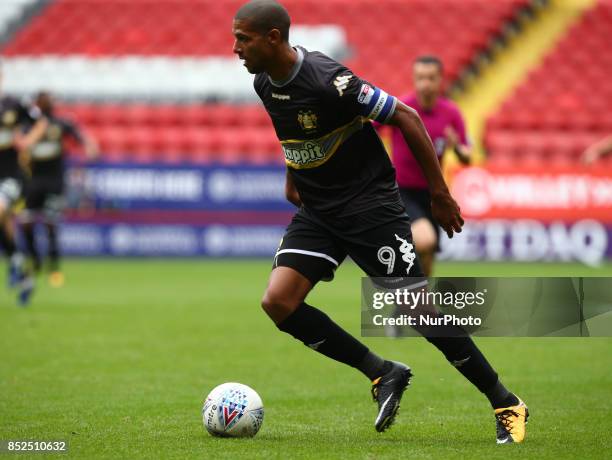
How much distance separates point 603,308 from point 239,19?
7.45ft

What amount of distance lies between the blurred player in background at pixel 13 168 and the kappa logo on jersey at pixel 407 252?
26.2 ft

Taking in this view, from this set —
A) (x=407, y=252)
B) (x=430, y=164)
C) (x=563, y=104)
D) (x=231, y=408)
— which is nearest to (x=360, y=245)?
(x=407, y=252)

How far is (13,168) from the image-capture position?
45.5 feet

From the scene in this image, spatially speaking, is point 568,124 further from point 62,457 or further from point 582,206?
point 62,457

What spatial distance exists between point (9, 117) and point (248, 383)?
7610 mm

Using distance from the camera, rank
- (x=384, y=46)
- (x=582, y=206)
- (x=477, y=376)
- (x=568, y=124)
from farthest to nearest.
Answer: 1. (x=384, y=46)
2. (x=568, y=124)
3. (x=582, y=206)
4. (x=477, y=376)

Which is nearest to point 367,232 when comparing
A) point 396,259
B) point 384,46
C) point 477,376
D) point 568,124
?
point 396,259

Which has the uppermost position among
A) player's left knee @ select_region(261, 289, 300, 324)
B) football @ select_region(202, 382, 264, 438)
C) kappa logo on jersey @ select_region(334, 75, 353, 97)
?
kappa logo on jersey @ select_region(334, 75, 353, 97)

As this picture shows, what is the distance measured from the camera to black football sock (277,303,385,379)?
578cm

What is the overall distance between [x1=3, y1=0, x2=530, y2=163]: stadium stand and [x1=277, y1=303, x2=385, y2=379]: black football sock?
53.0 ft

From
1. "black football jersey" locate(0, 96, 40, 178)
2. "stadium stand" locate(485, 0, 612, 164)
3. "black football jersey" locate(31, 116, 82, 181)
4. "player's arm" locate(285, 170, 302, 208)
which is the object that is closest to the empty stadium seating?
"stadium stand" locate(485, 0, 612, 164)

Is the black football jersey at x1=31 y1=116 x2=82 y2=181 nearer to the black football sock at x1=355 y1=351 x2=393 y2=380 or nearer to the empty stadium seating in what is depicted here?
the empty stadium seating

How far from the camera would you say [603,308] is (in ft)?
17.5

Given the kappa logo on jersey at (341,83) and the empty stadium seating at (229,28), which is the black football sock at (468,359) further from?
the empty stadium seating at (229,28)
